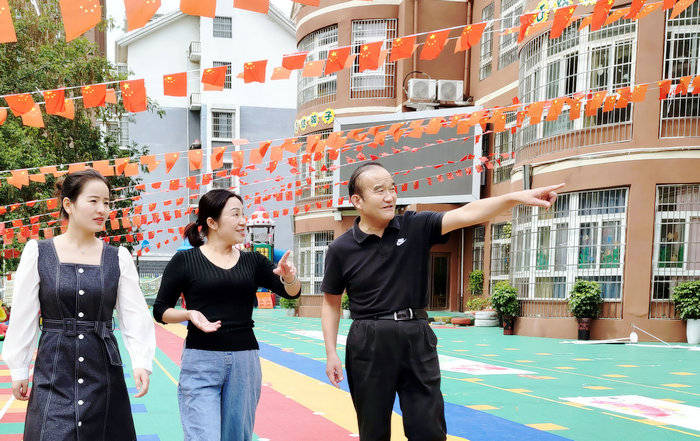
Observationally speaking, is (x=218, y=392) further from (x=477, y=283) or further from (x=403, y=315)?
(x=477, y=283)

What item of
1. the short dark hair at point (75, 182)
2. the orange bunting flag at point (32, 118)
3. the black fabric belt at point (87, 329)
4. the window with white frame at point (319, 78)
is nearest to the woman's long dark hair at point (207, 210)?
the short dark hair at point (75, 182)

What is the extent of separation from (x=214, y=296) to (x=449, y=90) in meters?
21.3

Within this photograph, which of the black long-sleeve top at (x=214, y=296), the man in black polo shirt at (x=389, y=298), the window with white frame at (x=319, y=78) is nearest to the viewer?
the man in black polo shirt at (x=389, y=298)

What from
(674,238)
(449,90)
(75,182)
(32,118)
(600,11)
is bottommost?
(674,238)

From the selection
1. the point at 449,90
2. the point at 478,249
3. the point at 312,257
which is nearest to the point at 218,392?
the point at 478,249

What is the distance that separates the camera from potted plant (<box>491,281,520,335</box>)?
59.3 feet

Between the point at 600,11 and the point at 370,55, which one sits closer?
the point at 600,11

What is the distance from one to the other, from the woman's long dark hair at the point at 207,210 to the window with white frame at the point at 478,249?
2020cm

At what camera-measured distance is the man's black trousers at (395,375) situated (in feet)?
12.3

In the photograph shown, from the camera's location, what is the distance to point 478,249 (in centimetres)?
2473

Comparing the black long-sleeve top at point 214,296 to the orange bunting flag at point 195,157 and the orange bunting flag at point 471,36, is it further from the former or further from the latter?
the orange bunting flag at point 195,157

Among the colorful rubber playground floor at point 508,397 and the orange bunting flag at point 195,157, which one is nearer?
the colorful rubber playground floor at point 508,397

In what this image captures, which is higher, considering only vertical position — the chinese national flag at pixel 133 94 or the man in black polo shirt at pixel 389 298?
the chinese national flag at pixel 133 94

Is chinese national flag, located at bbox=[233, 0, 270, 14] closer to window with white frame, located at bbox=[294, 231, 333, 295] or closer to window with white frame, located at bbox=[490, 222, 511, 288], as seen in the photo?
window with white frame, located at bbox=[490, 222, 511, 288]
